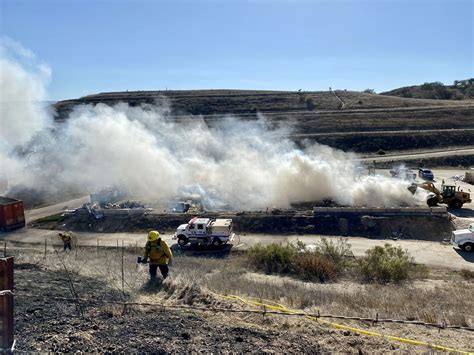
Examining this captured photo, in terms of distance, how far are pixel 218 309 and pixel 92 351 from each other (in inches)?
137

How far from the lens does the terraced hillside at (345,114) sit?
66375 mm

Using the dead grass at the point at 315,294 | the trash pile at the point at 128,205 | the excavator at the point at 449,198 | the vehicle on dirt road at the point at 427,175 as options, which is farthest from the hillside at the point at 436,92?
the dead grass at the point at 315,294

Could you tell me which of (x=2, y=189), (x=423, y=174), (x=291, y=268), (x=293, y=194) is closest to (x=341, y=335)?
(x=291, y=268)

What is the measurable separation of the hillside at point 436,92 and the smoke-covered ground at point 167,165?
6185 cm

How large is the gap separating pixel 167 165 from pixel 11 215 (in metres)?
14.7

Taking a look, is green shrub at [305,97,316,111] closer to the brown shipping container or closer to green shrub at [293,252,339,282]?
the brown shipping container

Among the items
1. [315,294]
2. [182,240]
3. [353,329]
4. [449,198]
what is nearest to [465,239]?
[449,198]

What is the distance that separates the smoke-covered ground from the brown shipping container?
10.3m

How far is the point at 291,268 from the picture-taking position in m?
21.2

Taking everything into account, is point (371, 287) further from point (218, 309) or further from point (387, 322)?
point (218, 309)

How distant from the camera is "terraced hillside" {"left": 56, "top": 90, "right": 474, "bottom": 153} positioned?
6638cm

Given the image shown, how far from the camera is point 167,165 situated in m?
43.9

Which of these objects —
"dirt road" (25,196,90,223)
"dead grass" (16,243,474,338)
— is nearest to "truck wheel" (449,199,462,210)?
"dead grass" (16,243,474,338)

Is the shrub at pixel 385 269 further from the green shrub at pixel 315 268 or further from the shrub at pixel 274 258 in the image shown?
the shrub at pixel 274 258
